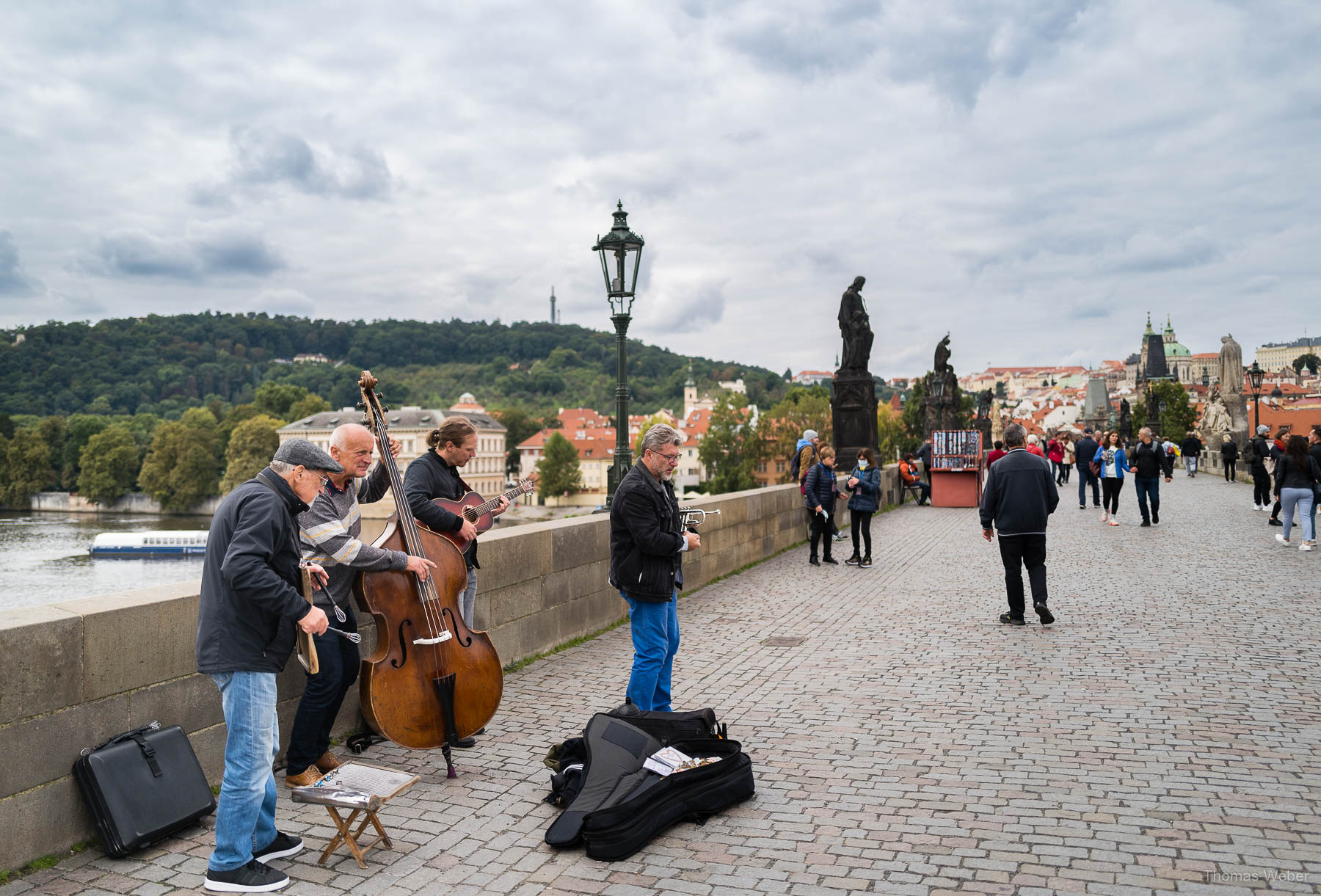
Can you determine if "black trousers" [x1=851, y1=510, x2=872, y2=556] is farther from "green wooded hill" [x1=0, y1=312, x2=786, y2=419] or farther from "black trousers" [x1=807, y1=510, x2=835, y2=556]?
"green wooded hill" [x1=0, y1=312, x2=786, y2=419]

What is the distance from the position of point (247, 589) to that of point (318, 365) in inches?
6129

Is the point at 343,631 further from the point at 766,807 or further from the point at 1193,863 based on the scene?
the point at 1193,863

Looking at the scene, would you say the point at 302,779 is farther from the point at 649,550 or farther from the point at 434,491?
the point at 649,550

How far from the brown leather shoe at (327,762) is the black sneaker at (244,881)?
4.29 ft

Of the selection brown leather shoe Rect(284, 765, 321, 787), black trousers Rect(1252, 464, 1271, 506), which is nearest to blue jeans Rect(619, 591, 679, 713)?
brown leather shoe Rect(284, 765, 321, 787)

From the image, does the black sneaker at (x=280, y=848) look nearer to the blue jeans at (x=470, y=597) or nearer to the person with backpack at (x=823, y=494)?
the blue jeans at (x=470, y=597)

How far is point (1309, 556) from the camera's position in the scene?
12.5 meters

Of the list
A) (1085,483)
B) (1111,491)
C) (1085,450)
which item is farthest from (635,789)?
(1085,483)

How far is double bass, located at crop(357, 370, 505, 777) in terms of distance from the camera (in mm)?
4793

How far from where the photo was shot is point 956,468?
75.3 feet

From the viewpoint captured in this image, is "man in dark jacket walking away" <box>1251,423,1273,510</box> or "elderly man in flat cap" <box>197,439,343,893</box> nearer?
"elderly man in flat cap" <box>197,439,343,893</box>

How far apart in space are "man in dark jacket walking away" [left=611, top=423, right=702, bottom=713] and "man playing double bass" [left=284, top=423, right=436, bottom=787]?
114 centimetres

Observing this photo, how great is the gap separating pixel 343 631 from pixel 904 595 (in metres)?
7.52

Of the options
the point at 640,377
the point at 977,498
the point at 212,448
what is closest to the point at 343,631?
the point at 977,498
